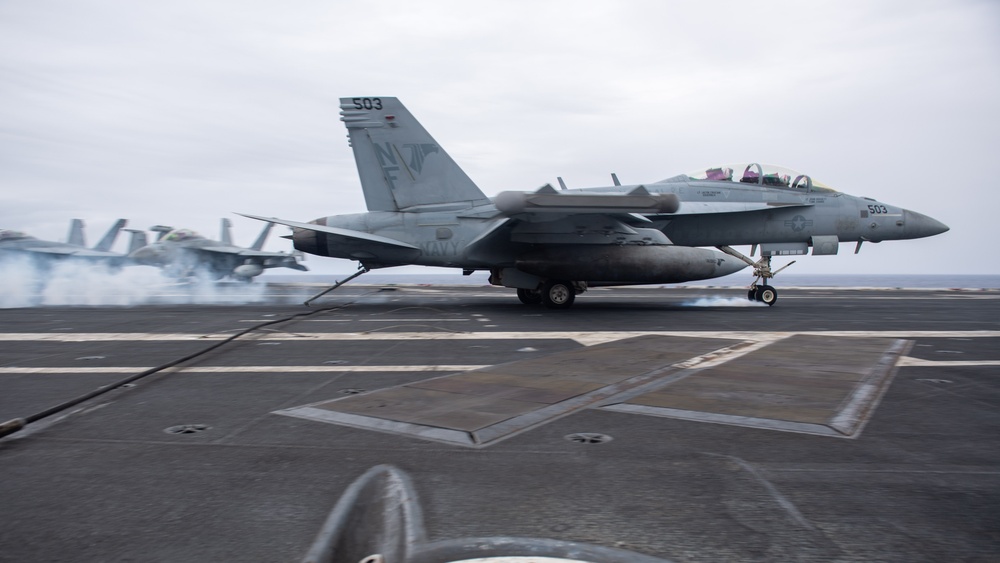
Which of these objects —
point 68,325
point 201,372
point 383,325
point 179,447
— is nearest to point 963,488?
point 179,447

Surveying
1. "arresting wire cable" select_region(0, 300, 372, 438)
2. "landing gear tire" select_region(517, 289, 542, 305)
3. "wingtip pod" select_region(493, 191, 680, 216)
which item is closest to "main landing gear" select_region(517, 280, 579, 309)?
"landing gear tire" select_region(517, 289, 542, 305)

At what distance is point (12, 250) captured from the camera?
1267 inches

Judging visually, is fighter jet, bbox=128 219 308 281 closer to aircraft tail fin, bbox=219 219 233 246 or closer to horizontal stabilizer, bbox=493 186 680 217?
aircraft tail fin, bbox=219 219 233 246

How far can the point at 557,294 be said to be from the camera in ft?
50.3

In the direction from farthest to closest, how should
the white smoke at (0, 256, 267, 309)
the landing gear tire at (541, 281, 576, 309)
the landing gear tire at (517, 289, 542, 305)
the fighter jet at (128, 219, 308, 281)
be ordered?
1. the fighter jet at (128, 219, 308, 281)
2. the white smoke at (0, 256, 267, 309)
3. the landing gear tire at (517, 289, 542, 305)
4. the landing gear tire at (541, 281, 576, 309)

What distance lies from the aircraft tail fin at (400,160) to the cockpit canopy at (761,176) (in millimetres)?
6352

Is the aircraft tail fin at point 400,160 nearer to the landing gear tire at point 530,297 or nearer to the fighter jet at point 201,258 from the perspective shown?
the landing gear tire at point 530,297

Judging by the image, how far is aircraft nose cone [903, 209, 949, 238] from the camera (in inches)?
675

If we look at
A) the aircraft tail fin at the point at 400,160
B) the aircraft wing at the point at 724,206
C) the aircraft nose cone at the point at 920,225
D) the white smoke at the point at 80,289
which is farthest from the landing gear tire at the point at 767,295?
the white smoke at the point at 80,289

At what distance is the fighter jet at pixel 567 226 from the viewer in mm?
14633

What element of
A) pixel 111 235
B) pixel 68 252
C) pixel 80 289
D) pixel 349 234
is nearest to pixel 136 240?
pixel 111 235

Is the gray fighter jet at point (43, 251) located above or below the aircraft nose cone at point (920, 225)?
below

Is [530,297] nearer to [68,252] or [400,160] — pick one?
[400,160]

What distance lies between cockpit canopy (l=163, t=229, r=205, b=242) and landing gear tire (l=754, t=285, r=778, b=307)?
33.7 meters
